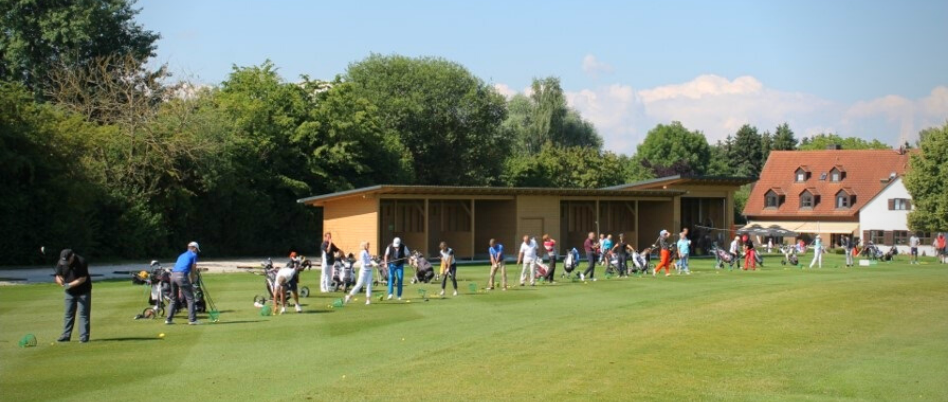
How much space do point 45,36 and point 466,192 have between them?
29.4 meters

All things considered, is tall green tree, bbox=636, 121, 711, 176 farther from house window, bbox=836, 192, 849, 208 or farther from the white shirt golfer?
the white shirt golfer

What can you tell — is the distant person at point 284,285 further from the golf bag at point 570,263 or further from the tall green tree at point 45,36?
the tall green tree at point 45,36

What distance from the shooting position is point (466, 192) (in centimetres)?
4581

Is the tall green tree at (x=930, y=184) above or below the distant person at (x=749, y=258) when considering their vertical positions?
above

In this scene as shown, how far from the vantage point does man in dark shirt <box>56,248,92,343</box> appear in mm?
17016

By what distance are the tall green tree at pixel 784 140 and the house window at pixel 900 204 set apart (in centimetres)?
3696

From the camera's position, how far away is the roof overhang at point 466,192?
141 ft

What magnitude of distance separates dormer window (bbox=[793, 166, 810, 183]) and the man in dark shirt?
73419 mm

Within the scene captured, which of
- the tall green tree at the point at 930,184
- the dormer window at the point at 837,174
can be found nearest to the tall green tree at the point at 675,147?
the dormer window at the point at 837,174

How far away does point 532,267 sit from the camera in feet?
102

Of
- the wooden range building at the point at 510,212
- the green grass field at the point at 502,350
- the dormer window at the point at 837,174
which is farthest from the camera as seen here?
the dormer window at the point at 837,174

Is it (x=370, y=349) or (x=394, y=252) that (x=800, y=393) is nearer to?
(x=370, y=349)

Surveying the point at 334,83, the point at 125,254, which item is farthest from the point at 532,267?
the point at 334,83

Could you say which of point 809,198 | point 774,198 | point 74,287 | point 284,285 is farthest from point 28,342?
point 774,198
